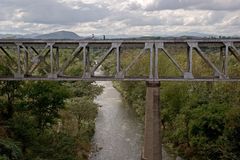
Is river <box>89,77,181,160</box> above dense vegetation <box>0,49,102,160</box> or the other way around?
the other way around

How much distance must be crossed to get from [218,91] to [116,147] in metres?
11.8

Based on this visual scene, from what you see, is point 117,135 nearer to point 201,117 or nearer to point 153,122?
point 201,117

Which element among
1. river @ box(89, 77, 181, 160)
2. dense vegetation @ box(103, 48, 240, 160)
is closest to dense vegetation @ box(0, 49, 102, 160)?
river @ box(89, 77, 181, 160)

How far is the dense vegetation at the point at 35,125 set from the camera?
24312 mm

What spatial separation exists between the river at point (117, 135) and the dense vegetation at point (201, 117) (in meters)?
2.74

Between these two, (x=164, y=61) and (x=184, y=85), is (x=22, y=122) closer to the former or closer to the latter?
(x=184, y=85)

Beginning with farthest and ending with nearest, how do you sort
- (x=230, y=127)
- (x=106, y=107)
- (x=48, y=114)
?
1. (x=106, y=107)
2. (x=48, y=114)
3. (x=230, y=127)

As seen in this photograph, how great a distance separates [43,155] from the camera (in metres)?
24.3

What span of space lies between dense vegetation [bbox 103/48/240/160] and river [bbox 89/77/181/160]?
2742 mm

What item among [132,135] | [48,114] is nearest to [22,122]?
[48,114]

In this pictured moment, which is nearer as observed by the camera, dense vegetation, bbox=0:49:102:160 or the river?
dense vegetation, bbox=0:49:102:160

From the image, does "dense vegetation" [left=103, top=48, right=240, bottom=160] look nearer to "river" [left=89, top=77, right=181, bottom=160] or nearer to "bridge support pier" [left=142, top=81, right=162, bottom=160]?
"river" [left=89, top=77, right=181, bottom=160]

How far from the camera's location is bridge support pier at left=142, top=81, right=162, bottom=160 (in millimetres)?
25781

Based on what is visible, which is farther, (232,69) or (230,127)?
(232,69)
